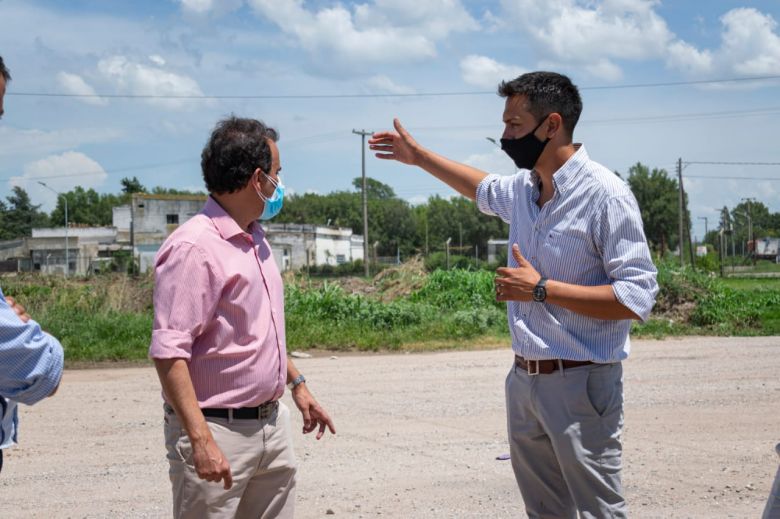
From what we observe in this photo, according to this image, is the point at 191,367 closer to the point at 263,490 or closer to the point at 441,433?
the point at 263,490

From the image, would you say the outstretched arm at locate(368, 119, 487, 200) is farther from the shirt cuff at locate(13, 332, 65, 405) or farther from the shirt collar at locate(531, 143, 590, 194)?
the shirt cuff at locate(13, 332, 65, 405)

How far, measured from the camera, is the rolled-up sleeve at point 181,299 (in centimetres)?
338

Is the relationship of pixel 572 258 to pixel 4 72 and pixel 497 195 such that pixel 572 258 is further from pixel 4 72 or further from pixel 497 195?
pixel 4 72

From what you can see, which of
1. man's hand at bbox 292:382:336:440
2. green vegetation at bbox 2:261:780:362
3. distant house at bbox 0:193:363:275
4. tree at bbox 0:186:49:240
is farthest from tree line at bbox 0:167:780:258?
man's hand at bbox 292:382:336:440

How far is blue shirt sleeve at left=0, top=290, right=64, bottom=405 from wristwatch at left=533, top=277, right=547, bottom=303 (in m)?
1.92

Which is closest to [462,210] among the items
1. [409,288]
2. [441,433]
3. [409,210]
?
[409,210]

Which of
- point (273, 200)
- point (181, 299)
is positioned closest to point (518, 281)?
point (273, 200)

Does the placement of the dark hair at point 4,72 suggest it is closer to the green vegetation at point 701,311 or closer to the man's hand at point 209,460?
the man's hand at point 209,460

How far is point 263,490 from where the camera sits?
377 centimetres

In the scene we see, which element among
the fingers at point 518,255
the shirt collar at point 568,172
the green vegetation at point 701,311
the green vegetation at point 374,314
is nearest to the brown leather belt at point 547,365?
the fingers at point 518,255

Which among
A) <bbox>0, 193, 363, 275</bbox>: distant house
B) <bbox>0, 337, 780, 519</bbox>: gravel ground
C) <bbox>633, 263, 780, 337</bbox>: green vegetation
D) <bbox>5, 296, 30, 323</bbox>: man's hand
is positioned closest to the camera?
<bbox>5, 296, 30, 323</bbox>: man's hand

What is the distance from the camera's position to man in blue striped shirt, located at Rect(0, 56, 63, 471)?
2.64 meters

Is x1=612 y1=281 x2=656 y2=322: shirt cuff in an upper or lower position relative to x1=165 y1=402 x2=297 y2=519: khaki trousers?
upper

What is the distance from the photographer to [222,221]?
3686mm
